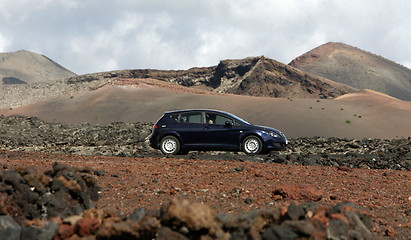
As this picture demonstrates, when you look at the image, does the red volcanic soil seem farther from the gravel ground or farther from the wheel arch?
the wheel arch

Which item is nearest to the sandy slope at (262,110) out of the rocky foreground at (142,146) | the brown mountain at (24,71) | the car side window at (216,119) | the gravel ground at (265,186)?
the rocky foreground at (142,146)

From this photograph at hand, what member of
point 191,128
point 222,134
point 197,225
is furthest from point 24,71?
point 197,225

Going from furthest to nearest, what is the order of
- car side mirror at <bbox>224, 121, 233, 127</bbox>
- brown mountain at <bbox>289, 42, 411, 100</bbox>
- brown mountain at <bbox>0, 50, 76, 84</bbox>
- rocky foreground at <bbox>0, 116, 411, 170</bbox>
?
brown mountain at <bbox>0, 50, 76, 84</bbox> < brown mountain at <bbox>289, 42, 411, 100</bbox> < car side mirror at <bbox>224, 121, 233, 127</bbox> < rocky foreground at <bbox>0, 116, 411, 170</bbox>

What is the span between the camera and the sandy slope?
30.4m

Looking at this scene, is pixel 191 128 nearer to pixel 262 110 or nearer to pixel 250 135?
pixel 250 135

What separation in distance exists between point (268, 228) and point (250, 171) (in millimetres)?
5714

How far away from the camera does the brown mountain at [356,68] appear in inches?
4678

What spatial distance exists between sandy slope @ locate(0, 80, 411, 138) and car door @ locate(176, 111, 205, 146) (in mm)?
15929

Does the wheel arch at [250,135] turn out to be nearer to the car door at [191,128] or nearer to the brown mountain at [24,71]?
the car door at [191,128]

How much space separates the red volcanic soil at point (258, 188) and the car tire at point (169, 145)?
3.77 m

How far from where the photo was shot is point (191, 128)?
46.7 feet

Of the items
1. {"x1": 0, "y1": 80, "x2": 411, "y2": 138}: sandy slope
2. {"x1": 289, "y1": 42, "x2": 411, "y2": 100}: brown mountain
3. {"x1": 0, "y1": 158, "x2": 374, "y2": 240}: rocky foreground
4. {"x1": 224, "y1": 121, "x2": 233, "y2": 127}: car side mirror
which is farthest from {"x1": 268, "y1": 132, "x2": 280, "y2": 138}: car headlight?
{"x1": 289, "y1": 42, "x2": 411, "y2": 100}: brown mountain

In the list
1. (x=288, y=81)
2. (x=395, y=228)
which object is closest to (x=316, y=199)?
(x=395, y=228)

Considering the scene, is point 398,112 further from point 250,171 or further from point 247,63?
point 247,63
